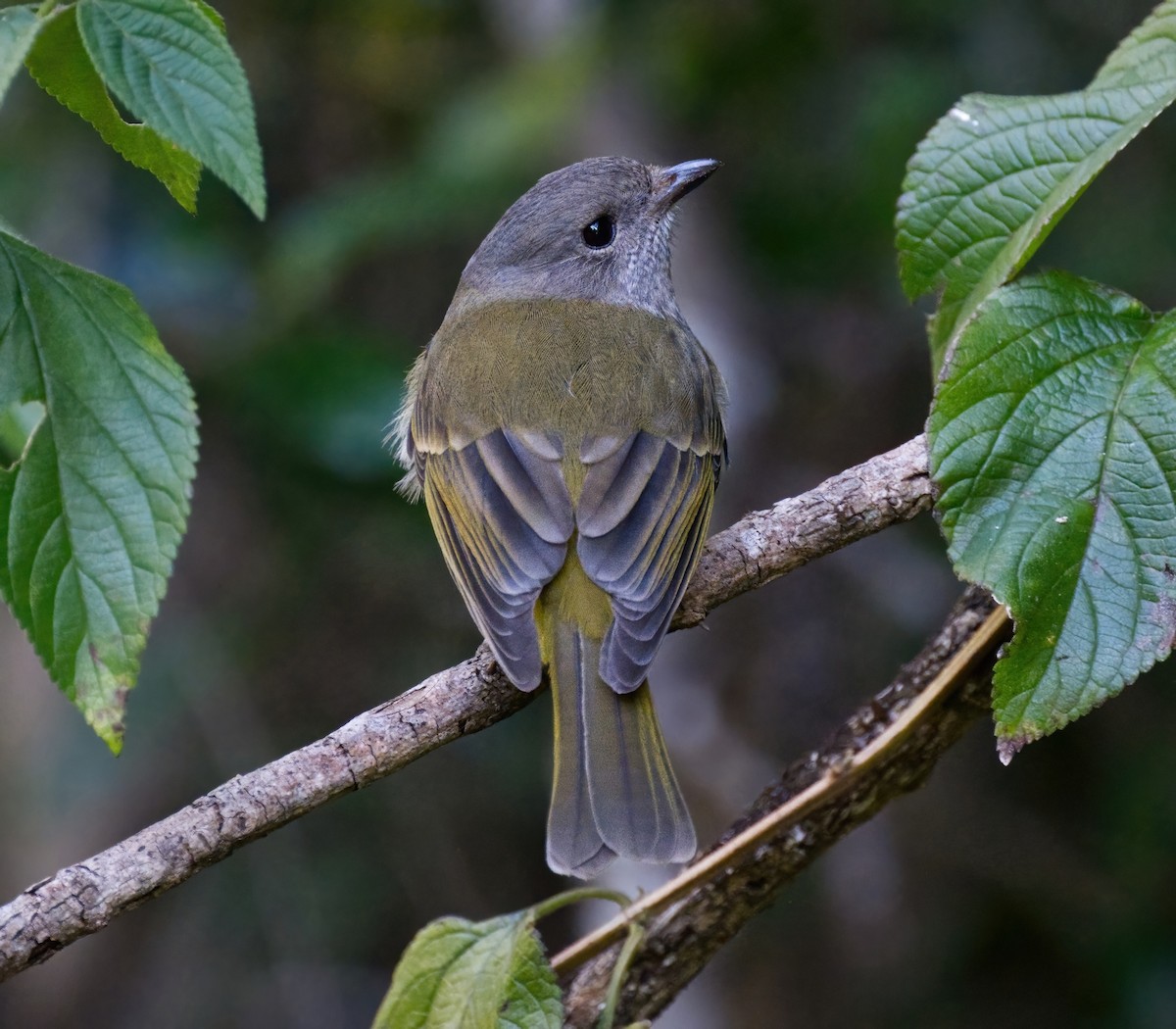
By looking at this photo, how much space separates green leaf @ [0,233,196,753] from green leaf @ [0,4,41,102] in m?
0.30

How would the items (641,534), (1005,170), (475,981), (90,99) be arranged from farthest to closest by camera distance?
(641,534), (1005,170), (475,981), (90,99)

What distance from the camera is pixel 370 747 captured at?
83.7 inches

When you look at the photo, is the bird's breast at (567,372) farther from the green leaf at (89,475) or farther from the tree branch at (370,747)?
the green leaf at (89,475)

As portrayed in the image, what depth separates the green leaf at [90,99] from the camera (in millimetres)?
1929

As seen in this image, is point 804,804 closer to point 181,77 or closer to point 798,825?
point 798,825

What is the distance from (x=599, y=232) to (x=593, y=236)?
0.02 meters

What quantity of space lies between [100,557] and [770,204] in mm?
3931

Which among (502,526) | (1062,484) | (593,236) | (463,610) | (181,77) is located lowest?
(1062,484)

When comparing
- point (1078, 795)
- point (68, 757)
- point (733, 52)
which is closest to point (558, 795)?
point (68, 757)

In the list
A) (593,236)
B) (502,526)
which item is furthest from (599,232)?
(502,526)

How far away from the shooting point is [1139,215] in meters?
5.43

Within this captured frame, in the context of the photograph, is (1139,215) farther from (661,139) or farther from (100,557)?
(100,557)

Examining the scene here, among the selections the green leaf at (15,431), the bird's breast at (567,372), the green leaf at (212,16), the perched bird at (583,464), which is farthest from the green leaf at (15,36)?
the bird's breast at (567,372)

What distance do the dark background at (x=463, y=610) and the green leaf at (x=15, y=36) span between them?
250cm
